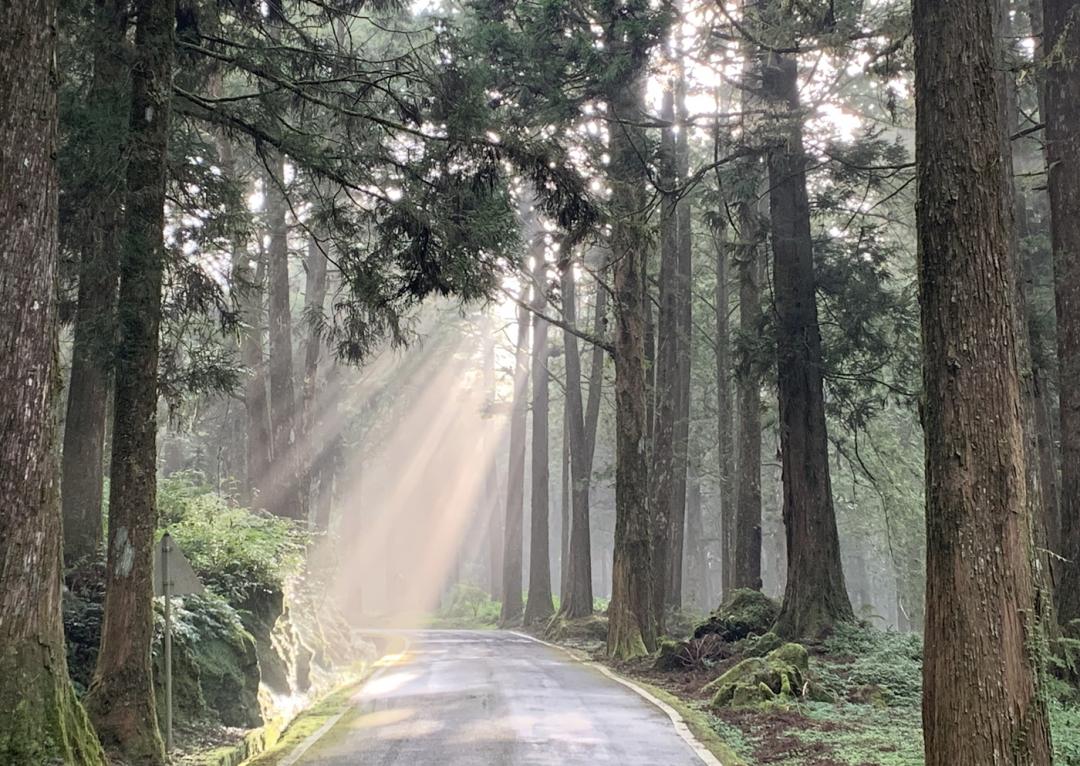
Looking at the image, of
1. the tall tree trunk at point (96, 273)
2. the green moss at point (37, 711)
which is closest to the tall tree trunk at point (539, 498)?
the tall tree trunk at point (96, 273)

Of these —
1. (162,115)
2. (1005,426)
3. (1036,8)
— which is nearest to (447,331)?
(1036,8)

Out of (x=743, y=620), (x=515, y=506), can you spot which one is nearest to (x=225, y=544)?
(x=743, y=620)

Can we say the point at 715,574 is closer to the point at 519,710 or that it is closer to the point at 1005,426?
the point at 519,710

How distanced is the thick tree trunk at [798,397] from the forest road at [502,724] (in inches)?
149

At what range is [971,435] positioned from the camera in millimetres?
5969

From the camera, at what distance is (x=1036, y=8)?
16.1m

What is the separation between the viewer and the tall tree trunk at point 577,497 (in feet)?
91.0

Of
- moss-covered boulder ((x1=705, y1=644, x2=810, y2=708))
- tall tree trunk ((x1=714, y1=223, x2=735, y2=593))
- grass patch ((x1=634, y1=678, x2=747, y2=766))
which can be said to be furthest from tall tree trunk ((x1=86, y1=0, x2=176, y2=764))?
tall tree trunk ((x1=714, y1=223, x2=735, y2=593))

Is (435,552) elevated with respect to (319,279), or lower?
lower

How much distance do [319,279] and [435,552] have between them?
41377 millimetres

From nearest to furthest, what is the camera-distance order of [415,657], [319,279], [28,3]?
[28,3] → [415,657] → [319,279]

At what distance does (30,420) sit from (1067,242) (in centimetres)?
1130

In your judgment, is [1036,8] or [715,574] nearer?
[1036,8]

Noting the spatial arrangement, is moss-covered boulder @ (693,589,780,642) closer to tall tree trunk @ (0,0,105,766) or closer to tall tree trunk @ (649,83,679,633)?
tall tree trunk @ (649,83,679,633)
